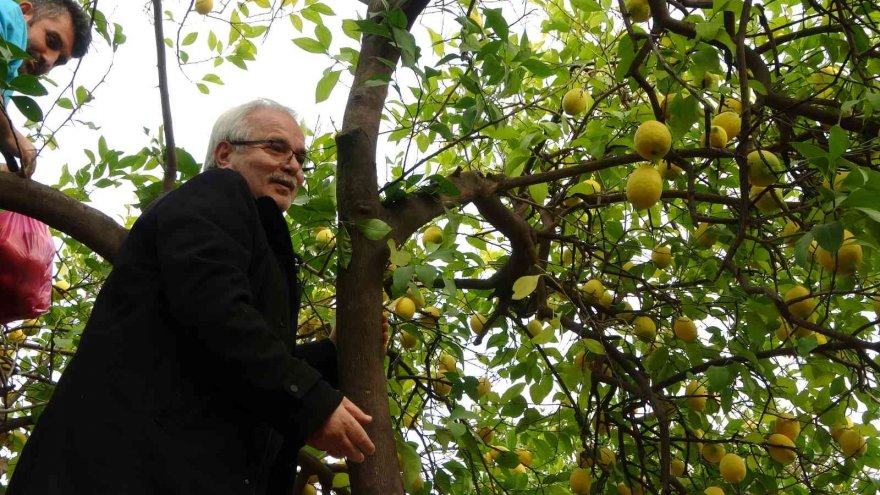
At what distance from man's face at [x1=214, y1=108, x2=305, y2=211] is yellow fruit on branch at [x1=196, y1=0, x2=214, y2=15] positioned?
151cm

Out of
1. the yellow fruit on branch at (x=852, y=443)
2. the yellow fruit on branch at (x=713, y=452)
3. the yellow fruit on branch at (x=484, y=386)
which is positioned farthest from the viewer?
the yellow fruit on branch at (x=484, y=386)

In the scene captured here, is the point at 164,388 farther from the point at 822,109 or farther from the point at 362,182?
the point at 822,109

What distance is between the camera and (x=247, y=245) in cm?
160

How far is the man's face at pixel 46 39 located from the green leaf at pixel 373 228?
1.25m

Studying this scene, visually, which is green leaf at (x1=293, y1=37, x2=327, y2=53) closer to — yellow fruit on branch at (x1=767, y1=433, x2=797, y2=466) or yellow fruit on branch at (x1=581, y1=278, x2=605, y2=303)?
yellow fruit on branch at (x1=581, y1=278, x2=605, y2=303)

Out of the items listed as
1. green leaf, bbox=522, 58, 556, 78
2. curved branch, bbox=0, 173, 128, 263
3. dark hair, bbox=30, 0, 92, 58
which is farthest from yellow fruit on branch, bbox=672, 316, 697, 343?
dark hair, bbox=30, 0, 92, 58

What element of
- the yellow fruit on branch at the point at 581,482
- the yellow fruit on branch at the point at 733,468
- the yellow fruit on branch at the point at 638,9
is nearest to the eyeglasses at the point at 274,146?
the yellow fruit on branch at the point at 638,9

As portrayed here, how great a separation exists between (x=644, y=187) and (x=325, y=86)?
2.75 feet

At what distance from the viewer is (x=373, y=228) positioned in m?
1.84

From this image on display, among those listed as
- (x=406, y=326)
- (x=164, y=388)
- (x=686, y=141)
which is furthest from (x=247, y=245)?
(x=686, y=141)

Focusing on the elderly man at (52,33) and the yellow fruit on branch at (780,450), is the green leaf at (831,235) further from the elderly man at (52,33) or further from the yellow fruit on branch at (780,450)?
the elderly man at (52,33)

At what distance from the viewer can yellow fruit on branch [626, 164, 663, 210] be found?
215 cm

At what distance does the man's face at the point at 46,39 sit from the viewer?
8.05 ft

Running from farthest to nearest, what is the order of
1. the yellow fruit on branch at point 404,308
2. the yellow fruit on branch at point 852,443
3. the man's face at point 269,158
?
the yellow fruit on branch at point 852,443
the yellow fruit on branch at point 404,308
the man's face at point 269,158
